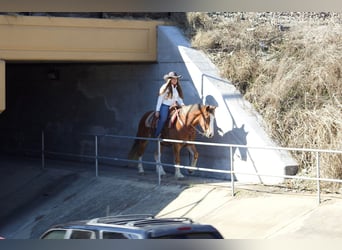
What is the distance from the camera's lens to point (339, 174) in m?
15.1

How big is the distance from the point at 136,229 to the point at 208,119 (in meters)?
8.31

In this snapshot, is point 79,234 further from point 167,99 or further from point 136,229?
point 167,99

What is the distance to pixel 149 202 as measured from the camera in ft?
54.7

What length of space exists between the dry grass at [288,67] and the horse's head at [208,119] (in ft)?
4.12

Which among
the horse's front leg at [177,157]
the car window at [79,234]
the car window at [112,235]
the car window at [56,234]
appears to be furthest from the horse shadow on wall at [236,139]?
the car window at [112,235]

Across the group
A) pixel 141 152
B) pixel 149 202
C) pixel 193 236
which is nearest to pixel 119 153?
pixel 141 152

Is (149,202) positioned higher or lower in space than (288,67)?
lower

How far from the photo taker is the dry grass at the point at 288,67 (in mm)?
16516

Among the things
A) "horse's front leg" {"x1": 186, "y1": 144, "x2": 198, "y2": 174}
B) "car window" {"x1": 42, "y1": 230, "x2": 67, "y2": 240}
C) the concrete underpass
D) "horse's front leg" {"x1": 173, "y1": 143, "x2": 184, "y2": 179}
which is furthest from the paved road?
"car window" {"x1": 42, "y1": 230, "x2": 67, "y2": 240}

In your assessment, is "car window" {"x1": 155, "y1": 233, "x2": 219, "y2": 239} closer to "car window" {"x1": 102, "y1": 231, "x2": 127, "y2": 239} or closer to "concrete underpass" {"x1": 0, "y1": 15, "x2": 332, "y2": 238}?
"car window" {"x1": 102, "y1": 231, "x2": 127, "y2": 239}

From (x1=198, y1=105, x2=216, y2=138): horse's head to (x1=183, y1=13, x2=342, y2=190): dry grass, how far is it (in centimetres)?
126

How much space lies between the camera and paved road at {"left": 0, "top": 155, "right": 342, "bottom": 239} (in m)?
13.6
